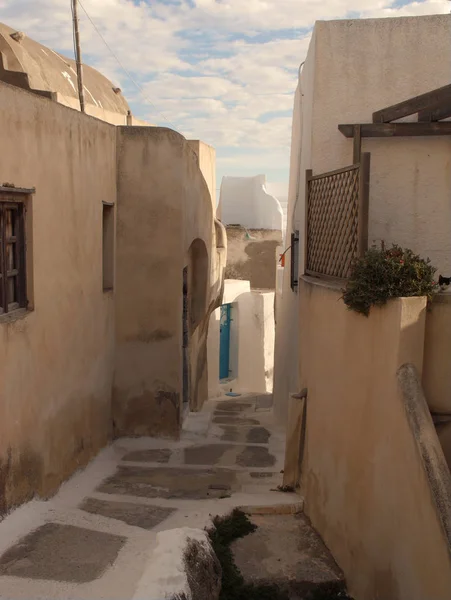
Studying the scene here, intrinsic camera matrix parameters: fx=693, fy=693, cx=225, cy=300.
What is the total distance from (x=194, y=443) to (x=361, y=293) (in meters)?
5.17

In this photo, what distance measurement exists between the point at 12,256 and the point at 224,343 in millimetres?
14138

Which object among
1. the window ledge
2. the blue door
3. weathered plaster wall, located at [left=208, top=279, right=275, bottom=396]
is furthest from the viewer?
weathered plaster wall, located at [left=208, top=279, right=275, bottom=396]

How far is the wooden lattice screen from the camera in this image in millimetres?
5758

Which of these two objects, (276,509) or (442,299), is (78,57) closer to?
(276,509)

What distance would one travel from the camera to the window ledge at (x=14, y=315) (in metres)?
5.51

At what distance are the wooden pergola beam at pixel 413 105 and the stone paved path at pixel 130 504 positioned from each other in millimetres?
4109

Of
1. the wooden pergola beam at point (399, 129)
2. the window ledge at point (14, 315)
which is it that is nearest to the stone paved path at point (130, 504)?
the window ledge at point (14, 315)

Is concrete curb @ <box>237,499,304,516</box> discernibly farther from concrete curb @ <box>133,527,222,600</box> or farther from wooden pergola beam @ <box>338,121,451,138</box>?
wooden pergola beam @ <box>338,121,451,138</box>

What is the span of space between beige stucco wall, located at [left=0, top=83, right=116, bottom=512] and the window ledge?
0.16 feet

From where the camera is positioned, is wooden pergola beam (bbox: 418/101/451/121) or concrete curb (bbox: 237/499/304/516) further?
wooden pergola beam (bbox: 418/101/451/121)

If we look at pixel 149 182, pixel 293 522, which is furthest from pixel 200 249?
pixel 293 522

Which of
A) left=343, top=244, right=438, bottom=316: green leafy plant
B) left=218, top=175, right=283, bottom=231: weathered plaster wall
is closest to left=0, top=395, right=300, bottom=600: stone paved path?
left=343, top=244, right=438, bottom=316: green leafy plant

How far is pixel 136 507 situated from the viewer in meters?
6.50

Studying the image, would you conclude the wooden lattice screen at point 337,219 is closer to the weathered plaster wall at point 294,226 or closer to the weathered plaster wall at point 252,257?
the weathered plaster wall at point 294,226
